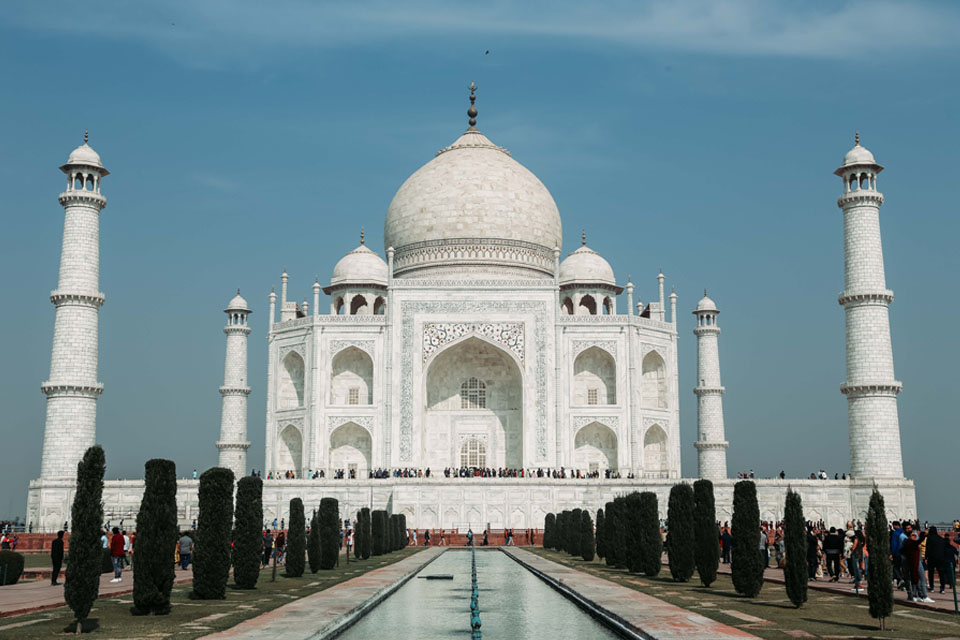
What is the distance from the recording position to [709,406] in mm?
37312

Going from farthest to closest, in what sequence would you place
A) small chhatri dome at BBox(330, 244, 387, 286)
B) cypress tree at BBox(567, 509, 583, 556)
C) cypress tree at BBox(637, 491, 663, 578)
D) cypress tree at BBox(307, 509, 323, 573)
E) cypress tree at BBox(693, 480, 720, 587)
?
small chhatri dome at BBox(330, 244, 387, 286)
cypress tree at BBox(567, 509, 583, 556)
cypress tree at BBox(307, 509, 323, 573)
cypress tree at BBox(637, 491, 663, 578)
cypress tree at BBox(693, 480, 720, 587)

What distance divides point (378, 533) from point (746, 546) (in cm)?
1104

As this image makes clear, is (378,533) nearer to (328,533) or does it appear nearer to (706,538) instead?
(328,533)

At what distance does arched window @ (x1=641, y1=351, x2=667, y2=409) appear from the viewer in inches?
1383

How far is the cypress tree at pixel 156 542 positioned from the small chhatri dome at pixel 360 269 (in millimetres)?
25775

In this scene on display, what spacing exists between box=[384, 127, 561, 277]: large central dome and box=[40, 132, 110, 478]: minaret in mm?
11956

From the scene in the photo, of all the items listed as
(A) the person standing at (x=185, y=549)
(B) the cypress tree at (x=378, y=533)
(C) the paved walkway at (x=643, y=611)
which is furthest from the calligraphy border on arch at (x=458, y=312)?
(C) the paved walkway at (x=643, y=611)

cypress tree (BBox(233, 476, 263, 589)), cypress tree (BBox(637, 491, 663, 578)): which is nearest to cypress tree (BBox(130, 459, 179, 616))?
cypress tree (BBox(233, 476, 263, 589))

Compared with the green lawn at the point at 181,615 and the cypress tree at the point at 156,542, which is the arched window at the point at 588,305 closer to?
the green lawn at the point at 181,615

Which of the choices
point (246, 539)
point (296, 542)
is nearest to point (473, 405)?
point (296, 542)

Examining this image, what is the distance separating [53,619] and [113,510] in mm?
20363

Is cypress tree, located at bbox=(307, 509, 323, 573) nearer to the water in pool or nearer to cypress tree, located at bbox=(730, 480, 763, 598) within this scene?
the water in pool

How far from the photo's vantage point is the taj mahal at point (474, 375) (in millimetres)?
28781

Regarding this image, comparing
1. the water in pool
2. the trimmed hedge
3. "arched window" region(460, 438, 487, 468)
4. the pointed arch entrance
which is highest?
the pointed arch entrance
